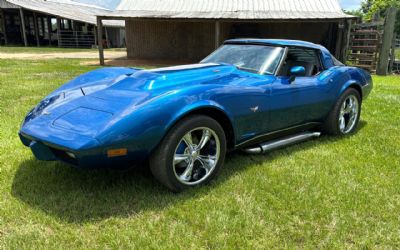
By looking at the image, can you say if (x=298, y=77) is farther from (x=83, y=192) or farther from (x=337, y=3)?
(x=337, y=3)

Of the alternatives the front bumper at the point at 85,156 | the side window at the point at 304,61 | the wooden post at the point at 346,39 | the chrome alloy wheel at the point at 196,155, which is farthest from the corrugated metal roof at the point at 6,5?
the chrome alloy wheel at the point at 196,155

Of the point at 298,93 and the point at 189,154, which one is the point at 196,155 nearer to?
the point at 189,154

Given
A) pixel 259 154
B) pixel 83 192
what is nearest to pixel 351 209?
pixel 259 154

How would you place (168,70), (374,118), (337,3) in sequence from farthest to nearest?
(337,3) < (374,118) < (168,70)

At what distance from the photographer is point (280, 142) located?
4.06 metres

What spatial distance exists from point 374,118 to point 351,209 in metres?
3.54

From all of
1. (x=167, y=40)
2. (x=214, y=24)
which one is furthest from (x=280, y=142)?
(x=167, y=40)

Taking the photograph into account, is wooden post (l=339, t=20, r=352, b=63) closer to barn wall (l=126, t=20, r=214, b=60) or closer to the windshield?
barn wall (l=126, t=20, r=214, b=60)

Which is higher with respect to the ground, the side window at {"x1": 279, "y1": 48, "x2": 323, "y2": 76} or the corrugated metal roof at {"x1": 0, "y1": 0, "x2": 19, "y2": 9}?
the corrugated metal roof at {"x1": 0, "y1": 0, "x2": 19, "y2": 9}

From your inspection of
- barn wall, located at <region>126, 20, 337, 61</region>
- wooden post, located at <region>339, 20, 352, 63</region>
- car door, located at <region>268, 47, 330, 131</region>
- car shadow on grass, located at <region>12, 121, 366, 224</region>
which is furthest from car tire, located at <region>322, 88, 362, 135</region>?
barn wall, located at <region>126, 20, 337, 61</region>

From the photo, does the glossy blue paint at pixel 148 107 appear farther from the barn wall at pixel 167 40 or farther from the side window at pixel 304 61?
the barn wall at pixel 167 40

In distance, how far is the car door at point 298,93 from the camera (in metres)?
3.79

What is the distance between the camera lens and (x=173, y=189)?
9.93 ft

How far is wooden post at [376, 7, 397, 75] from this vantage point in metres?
13.0
